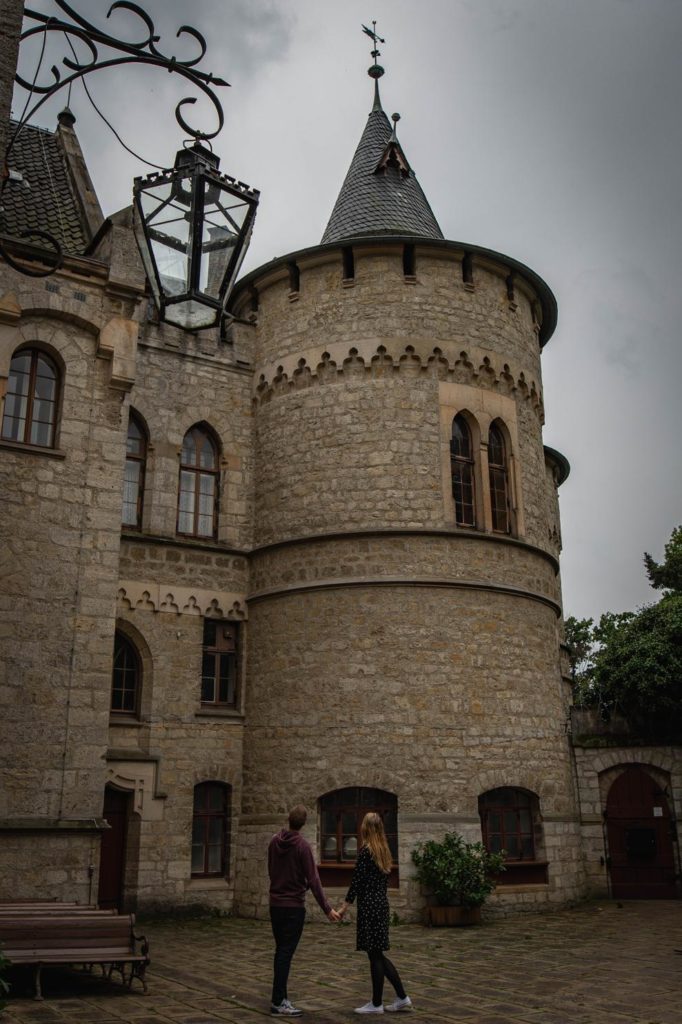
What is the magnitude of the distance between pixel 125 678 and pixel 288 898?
9016 millimetres

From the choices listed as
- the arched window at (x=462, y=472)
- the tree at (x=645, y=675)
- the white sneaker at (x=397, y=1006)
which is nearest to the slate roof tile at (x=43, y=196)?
the arched window at (x=462, y=472)

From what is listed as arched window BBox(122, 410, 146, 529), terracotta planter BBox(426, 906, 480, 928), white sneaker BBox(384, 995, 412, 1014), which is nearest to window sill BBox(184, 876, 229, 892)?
terracotta planter BBox(426, 906, 480, 928)

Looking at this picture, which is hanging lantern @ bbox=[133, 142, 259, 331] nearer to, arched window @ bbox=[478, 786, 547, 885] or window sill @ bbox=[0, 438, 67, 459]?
window sill @ bbox=[0, 438, 67, 459]

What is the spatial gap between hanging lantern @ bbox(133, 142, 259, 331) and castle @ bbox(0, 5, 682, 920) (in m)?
6.36

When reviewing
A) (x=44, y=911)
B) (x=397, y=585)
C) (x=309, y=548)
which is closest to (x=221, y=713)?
(x=309, y=548)

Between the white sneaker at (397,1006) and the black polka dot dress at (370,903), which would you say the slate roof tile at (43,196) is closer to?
the black polka dot dress at (370,903)

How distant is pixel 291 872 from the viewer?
789cm

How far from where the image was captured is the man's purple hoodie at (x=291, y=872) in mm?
7805

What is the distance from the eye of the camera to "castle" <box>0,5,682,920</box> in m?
13.2

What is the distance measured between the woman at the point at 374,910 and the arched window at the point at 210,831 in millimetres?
8443

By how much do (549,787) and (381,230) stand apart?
10610 millimetres

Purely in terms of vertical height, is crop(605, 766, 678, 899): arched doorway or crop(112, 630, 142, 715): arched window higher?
crop(112, 630, 142, 715): arched window

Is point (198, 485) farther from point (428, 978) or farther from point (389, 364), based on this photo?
Result: point (428, 978)

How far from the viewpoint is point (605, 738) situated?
1838cm
